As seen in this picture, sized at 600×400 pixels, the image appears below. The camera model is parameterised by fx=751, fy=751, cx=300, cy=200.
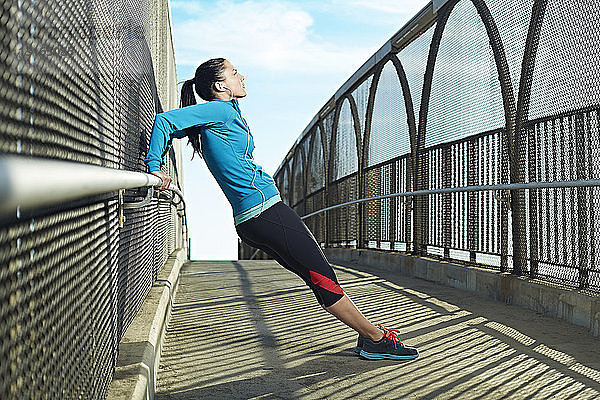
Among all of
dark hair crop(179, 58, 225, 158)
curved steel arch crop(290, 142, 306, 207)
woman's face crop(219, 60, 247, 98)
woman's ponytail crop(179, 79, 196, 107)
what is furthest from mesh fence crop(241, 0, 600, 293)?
curved steel arch crop(290, 142, 306, 207)

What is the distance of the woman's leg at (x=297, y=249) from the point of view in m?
3.87

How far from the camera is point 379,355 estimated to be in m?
3.98

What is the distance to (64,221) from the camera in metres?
1.81

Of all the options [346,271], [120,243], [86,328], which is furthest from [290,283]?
[86,328]

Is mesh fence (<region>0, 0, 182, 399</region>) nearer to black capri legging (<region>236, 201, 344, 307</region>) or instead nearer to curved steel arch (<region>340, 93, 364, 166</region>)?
black capri legging (<region>236, 201, 344, 307</region>)

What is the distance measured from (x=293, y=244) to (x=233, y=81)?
94cm

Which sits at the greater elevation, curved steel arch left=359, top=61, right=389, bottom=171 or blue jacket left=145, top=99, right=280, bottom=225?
curved steel arch left=359, top=61, right=389, bottom=171

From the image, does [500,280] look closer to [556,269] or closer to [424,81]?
[556,269]

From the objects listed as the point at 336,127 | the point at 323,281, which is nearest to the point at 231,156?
the point at 323,281

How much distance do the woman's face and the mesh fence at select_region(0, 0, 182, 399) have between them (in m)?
0.68

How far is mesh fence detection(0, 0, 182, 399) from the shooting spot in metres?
1.32

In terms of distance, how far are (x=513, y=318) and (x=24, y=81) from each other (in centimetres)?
440

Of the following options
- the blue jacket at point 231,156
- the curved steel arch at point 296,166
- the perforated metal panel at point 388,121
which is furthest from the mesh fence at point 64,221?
the curved steel arch at point 296,166

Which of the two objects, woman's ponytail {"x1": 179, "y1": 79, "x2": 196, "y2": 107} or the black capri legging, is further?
woman's ponytail {"x1": 179, "y1": 79, "x2": 196, "y2": 107}
